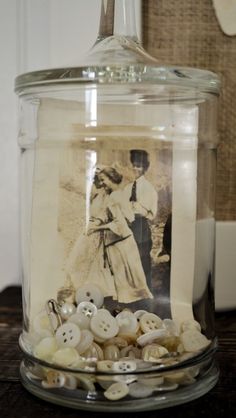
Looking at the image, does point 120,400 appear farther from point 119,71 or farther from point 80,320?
point 119,71

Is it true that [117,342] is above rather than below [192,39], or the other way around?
below

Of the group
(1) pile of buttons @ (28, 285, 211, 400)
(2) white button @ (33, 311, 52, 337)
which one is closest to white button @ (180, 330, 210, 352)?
(1) pile of buttons @ (28, 285, 211, 400)

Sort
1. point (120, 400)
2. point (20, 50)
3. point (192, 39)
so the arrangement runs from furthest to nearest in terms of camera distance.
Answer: point (20, 50)
point (192, 39)
point (120, 400)

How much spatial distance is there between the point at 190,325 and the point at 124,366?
9cm

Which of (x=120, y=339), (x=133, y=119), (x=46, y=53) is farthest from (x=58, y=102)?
(x=46, y=53)

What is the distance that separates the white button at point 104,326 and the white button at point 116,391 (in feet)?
0.11

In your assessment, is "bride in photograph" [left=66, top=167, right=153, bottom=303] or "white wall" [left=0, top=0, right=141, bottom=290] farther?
"white wall" [left=0, top=0, right=141, bottom=290]

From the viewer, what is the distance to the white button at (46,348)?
443 mm

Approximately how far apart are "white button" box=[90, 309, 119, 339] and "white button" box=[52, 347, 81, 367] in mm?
21

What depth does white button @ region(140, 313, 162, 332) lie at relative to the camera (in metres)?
0.45

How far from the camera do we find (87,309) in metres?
0.46

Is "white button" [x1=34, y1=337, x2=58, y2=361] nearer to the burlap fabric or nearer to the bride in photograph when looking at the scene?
the bride in photograph

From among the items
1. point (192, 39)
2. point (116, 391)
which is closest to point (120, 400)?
point (116, 391)

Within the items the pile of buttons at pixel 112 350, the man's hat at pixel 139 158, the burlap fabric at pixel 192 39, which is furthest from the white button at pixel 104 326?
the burlap fabric at pixel 192 39
